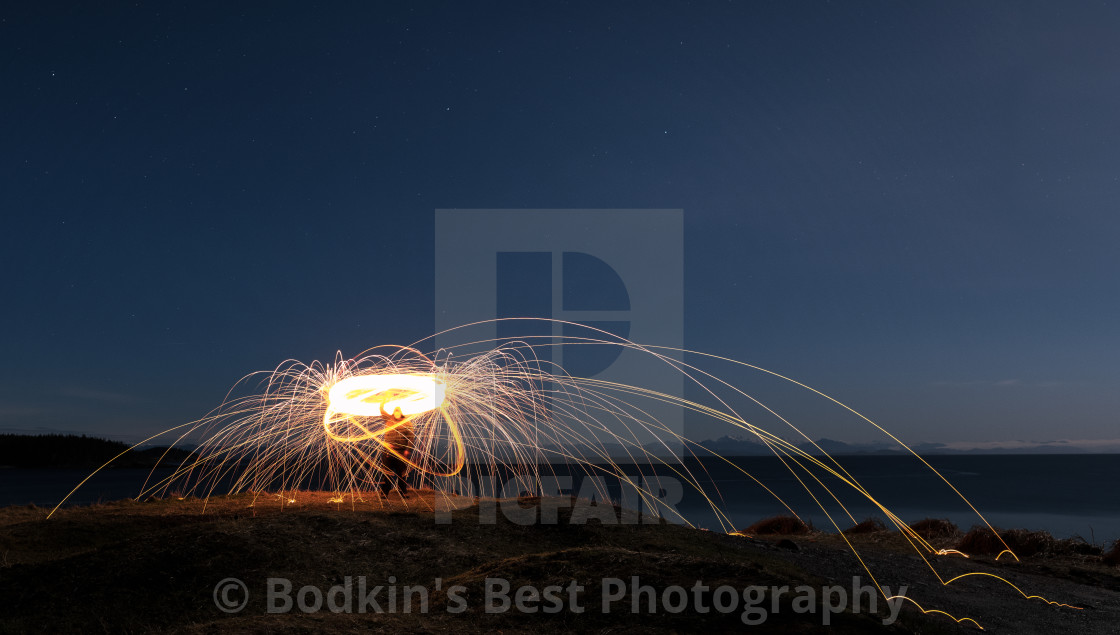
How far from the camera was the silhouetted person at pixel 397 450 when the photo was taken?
1342 cm

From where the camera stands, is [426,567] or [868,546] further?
[868,546]

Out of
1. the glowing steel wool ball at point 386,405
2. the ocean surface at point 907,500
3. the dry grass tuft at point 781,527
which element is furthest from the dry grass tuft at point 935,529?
the ocean surface at point 907,500

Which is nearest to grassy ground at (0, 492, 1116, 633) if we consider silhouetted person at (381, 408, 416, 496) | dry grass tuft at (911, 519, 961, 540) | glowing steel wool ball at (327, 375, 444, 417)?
silhouetted person at (381, 408, 416, 496)

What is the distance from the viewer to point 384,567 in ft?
29.4

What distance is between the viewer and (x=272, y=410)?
13523 millimetres

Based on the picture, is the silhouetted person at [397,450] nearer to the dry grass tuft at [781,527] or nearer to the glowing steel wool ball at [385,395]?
the glowing steel wool ball at [385,395]

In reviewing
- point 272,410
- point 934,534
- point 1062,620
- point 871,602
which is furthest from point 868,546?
point 272,410

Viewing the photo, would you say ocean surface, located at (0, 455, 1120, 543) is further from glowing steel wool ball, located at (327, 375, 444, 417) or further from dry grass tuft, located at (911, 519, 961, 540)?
glowing steel wool ball, located at (327, 375, 444, 417)

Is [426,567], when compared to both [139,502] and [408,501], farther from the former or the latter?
[139,502]

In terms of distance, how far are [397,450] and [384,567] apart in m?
4.68

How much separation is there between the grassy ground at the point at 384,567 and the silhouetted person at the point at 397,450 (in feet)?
3.08

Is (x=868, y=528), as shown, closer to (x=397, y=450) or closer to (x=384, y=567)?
(x=397, y=450)

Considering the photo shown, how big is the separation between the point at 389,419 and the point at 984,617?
9.61 meters

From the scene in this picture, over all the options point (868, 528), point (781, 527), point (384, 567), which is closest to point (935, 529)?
point (868, 528)
